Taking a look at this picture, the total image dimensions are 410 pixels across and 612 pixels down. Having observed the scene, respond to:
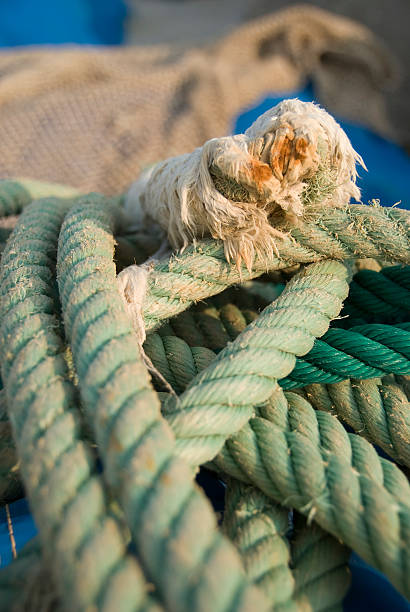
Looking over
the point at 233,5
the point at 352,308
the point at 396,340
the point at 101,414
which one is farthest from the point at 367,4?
the point at 101,414

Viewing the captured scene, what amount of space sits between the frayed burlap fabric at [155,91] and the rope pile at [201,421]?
1.96 ft

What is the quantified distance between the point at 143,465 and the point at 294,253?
1.15 feet

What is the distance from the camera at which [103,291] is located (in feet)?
1.73

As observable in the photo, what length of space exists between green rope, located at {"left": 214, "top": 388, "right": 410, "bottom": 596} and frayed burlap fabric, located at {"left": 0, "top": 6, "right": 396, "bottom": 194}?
3.03 feet

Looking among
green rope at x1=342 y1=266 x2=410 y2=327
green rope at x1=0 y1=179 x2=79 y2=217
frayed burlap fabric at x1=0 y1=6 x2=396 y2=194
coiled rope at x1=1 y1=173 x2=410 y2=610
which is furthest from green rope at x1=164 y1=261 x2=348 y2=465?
frayed burlap fabric at x1=0 y1=6 x2=396 y2=194

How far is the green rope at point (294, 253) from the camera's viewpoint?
0.61m

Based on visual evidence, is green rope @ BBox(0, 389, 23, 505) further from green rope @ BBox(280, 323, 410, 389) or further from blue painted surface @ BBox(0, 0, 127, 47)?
blue painted surface @ BBox(0, 0, 127, 47)

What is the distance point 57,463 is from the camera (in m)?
0.41

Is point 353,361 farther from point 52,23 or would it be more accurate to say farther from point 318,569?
point 52,23

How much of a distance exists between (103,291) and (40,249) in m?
0.18

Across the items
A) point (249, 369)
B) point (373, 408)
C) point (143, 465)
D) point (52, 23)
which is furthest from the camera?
Answer: point (52, 23)

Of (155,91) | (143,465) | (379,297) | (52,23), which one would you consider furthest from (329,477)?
(52,23)

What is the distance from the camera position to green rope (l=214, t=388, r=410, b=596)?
1.45 feet

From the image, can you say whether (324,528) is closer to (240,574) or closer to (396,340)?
(240,574)
